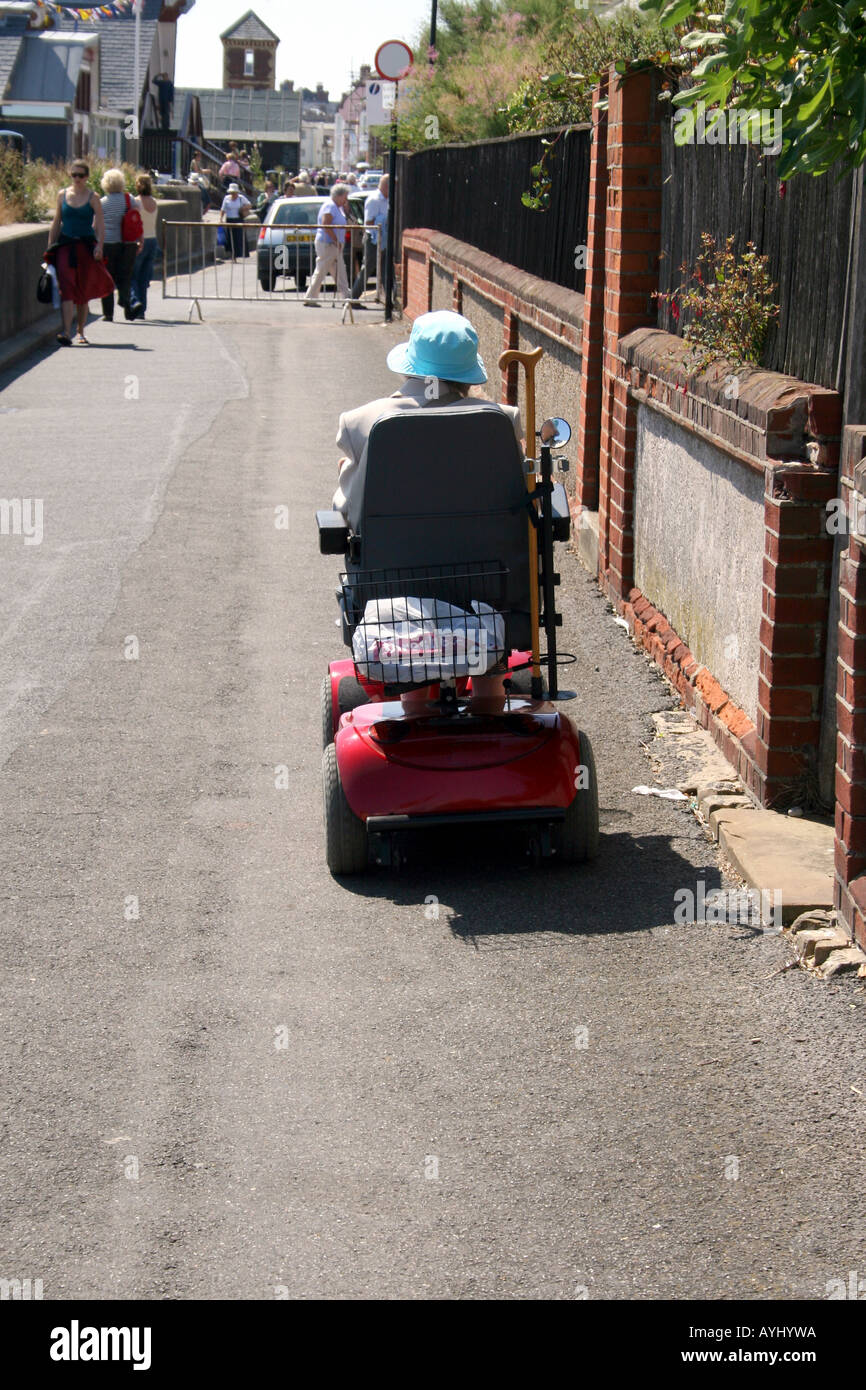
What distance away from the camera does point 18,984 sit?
15.1ft

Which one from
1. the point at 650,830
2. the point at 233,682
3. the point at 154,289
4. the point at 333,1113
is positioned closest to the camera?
the point at 333,1113

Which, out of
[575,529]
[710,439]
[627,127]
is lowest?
[575,529]

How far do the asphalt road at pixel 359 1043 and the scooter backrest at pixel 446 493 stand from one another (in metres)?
1.03

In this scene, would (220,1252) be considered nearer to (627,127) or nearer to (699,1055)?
(699,1055)

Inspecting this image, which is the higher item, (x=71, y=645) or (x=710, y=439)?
(x=710, y=439)

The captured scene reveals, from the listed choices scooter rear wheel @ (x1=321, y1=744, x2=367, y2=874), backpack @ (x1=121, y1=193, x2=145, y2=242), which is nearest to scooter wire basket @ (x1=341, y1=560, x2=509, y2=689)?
scooter rear wheel @ (x1=321, y1=744, x2=367, y2=874)

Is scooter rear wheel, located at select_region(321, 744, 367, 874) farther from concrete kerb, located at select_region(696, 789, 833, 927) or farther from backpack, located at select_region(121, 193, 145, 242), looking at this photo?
backpack, located at select_region(121, 193, 145, 242)

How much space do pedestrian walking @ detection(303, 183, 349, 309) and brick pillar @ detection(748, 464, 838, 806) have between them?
68.4 ft

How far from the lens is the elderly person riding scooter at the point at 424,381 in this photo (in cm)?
550

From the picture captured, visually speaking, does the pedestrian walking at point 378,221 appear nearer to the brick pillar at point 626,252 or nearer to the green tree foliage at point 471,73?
the green tree foliage at point 471,73

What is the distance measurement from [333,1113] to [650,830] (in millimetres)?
2229

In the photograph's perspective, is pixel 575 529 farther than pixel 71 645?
Yes

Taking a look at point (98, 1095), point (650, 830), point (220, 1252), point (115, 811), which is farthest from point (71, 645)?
point (220, 1252)

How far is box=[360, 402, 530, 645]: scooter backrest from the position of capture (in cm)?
532
